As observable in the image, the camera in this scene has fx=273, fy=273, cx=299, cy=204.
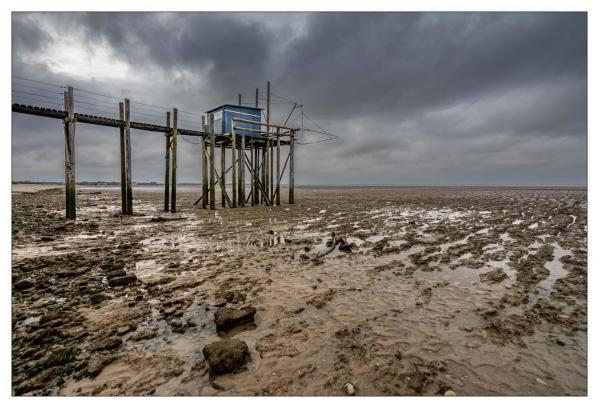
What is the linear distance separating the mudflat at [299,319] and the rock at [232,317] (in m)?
0.02

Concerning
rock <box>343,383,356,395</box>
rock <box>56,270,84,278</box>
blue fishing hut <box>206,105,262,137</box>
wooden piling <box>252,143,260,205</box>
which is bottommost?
rock <box>343,383,356,395</box>

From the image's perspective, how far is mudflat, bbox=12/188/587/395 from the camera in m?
2.73

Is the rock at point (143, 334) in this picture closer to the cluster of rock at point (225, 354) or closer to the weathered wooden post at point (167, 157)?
the cluster of rock at point (225, 354)

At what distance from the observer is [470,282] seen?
18.0 feet

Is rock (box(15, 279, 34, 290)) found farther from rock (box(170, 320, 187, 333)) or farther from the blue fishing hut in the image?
the blue fishing hut

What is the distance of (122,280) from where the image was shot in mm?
5246

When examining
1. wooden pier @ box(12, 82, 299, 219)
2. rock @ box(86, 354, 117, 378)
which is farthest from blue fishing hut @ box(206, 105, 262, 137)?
rock @ box(86, 354, 117, 378)

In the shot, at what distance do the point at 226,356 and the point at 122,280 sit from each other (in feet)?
11.7

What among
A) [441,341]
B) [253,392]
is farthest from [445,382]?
[253,392]

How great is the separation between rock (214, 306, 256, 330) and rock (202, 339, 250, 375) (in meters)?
0.63

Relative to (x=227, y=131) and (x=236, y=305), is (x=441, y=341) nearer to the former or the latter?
(x=236, y=305)

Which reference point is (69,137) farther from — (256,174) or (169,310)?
(169,310)

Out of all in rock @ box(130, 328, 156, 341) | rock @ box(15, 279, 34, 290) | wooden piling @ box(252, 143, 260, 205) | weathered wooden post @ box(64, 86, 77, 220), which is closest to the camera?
rock @ box(130, 328, 156, 341)

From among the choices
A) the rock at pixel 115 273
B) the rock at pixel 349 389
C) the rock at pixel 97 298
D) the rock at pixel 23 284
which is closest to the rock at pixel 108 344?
the rock at pixel 97 298
